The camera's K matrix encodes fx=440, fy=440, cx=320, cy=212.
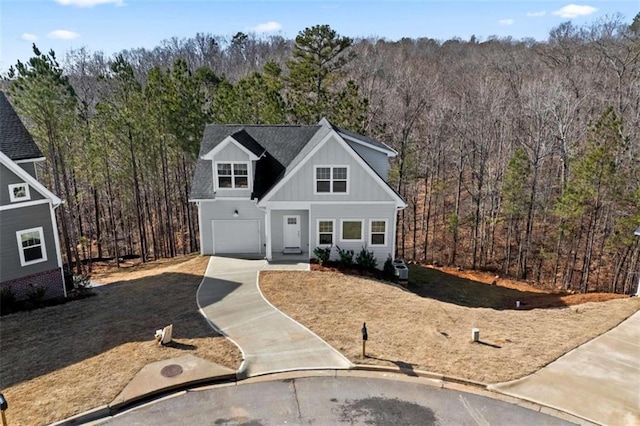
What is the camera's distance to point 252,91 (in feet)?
96.8

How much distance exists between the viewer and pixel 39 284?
16.4m

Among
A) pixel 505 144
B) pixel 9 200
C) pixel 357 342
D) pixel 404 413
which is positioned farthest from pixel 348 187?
pixel 505 144

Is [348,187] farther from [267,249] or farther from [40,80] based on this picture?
[40,80]

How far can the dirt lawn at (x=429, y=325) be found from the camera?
11.9 meters

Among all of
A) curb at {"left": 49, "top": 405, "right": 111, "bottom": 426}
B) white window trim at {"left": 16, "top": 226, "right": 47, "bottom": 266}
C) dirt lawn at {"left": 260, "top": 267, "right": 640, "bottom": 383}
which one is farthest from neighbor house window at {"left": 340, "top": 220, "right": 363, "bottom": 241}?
curb at {"left": 49, "top": 405, "right": 111, "bottom": 426}

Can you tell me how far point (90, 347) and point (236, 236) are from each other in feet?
33.0

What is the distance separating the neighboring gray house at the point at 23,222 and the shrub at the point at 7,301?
0.76ft

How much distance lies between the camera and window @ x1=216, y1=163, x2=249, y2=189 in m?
21.2

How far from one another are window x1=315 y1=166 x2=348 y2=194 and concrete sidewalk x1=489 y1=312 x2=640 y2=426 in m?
11.1

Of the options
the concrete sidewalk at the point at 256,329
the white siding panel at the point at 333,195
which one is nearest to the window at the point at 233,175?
the white siding panel at the point at 333,195

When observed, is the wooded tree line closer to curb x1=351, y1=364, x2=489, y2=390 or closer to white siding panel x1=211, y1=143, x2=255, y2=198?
white siding panel x1=211, y1=143, x2=255, y2=198

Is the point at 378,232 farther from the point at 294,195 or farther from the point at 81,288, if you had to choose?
the point at 81,288

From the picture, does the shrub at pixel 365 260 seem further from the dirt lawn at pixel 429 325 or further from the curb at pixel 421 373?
the curb at pixel 421 373

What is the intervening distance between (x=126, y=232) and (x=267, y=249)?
19.6m
